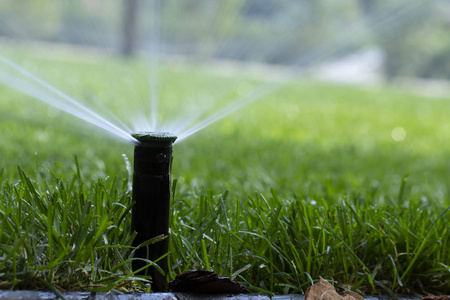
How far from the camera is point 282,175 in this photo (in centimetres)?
352

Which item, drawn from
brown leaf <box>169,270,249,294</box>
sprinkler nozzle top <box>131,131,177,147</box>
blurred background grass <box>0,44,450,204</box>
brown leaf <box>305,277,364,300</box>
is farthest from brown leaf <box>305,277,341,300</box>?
blurred background grass <box>0,44,450,204</box>

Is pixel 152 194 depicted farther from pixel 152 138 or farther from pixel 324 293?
pixel 324 293

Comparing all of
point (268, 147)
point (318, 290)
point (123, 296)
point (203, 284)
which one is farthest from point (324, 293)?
point (268, 147)

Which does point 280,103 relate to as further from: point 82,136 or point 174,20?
point 174,20

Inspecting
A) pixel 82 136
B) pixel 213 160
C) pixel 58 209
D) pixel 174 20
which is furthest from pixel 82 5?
pixel 58 209

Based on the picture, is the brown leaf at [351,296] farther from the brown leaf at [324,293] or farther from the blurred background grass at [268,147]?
the blurred background grass at [268,147]

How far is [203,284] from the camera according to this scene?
1394 mm

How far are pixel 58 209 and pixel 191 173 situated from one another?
67.1 inches

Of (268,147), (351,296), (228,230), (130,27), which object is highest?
(130,27)

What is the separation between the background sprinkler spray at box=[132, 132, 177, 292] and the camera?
138 centimetres

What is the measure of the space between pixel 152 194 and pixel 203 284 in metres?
0.26

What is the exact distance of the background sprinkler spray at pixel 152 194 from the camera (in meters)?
1.38

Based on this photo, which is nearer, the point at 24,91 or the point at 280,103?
the point at 24,91

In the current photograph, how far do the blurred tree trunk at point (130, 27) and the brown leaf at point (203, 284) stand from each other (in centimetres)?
1803
